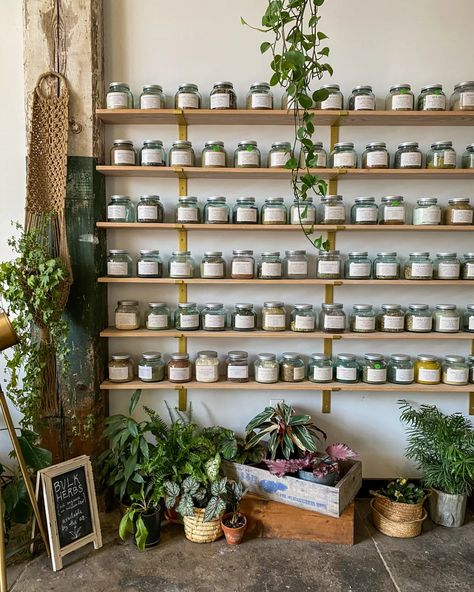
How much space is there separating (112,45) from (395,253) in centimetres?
166

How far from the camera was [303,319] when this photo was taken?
216 centimetres

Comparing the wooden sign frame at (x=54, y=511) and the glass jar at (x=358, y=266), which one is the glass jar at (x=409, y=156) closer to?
the glass jar at (x=358, y=266)

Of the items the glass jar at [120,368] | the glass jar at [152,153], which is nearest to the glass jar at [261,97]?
the glass jar at [152,153]

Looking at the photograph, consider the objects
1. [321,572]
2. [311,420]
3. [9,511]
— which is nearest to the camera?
[321,572]

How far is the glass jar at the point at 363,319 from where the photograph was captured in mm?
2164

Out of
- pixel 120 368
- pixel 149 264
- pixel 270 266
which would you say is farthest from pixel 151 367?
pixel 270 266

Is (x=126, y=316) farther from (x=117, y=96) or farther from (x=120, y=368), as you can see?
(x=117, y=96)

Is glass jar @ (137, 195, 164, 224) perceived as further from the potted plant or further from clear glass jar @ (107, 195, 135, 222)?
the potted plant

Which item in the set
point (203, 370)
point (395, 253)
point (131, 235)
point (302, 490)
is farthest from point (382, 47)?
point (302, 490)

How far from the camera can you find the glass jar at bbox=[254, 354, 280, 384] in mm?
2148

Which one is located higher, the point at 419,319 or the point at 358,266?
the point at 358,266

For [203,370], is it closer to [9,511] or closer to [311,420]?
[311,420]

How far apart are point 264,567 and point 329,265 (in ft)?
4.18

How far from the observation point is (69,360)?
2146 millimetres
